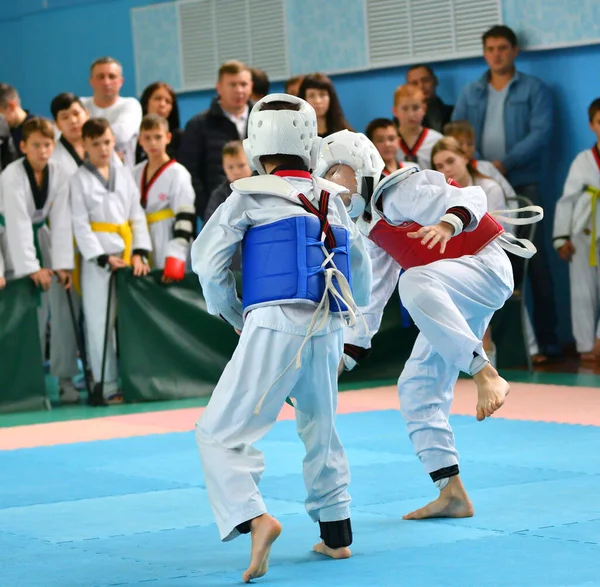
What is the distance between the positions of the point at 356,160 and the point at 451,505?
1.43 meters

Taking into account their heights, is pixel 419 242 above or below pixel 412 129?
below

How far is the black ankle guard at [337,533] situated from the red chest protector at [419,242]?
1166 millimetres

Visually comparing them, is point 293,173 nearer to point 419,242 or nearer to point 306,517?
point 419,242

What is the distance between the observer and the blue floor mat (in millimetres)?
4117

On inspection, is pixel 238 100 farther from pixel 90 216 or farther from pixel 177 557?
pixel 177 557

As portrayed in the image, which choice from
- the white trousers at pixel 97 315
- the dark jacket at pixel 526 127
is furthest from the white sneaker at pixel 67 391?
the dark jacket at pixel 526 127

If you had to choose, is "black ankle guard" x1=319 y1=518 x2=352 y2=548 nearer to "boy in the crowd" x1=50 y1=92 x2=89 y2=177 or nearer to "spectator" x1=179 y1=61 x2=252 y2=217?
"boy in the crowd" x1=50 y1=92 x2=89 y2=177

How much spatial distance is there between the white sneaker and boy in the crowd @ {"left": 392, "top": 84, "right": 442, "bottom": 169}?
126 inches

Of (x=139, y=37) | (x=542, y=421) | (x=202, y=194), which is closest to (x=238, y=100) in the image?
(x=202, y=194)

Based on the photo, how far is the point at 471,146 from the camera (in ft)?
32.6

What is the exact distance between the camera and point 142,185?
31.4 feet

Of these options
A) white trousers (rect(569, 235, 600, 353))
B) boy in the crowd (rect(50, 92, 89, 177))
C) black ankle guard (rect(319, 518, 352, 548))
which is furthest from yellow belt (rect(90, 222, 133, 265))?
black ankle guard (rect(319, 518, 352, 548))

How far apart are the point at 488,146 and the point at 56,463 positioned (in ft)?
17.7

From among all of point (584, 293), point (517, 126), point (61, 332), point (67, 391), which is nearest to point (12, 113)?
point (61, 332)
